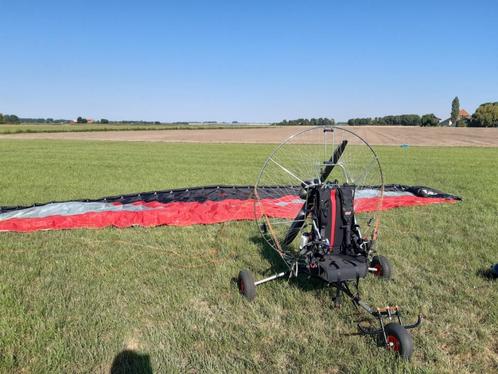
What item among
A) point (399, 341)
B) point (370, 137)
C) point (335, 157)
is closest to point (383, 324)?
point (399, 341)

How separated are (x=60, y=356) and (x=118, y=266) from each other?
2.00 meters

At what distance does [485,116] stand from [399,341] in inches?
3939

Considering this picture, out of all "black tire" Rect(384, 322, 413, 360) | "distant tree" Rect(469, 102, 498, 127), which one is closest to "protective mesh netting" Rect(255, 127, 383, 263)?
"black tire" Rect(384, 322, 413, 360)

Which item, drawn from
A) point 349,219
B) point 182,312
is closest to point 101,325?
point 182,312

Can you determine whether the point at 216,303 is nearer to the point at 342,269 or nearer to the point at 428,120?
the point at 342,269

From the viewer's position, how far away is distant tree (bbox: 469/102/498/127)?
8431 centimetres

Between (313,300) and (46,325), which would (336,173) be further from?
(46,325)

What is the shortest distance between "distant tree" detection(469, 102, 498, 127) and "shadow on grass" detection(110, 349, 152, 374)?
323ft

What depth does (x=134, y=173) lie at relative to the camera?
14.8 metres

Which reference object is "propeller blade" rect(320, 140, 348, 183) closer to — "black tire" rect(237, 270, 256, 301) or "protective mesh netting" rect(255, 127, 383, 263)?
"protective mesh netting" rect(255, 127, 383, 263)

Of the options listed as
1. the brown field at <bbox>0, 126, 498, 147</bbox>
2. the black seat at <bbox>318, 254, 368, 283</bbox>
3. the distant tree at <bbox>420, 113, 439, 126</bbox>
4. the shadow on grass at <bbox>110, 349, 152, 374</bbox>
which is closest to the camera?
the shadow on grass at <bbox>110, 349, 152, 374</bbox>

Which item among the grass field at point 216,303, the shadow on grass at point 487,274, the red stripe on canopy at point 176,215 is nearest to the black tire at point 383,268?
the grass field at point 216,303

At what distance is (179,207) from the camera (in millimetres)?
7938

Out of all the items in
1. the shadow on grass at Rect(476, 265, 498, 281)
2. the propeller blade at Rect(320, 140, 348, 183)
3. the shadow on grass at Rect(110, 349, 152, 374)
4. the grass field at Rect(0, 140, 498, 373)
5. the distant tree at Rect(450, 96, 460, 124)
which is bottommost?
the shadow on grass at Rect(110, 349, 152, 374)
